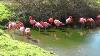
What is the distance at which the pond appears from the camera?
36.2ft

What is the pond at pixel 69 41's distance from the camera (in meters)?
11.0

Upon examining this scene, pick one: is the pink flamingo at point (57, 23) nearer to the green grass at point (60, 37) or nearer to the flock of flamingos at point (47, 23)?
the flock of flamingos at point (47, 23)

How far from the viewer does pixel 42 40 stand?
12.4 metres

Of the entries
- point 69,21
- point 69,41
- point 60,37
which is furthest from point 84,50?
point 69,21

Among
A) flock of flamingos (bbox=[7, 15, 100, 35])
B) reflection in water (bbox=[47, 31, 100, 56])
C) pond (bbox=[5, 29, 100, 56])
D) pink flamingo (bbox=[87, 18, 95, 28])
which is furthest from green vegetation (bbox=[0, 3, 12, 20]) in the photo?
reflection in water (bbox=[47, 31, 100, 56])

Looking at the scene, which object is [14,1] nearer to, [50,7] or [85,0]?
[50,7]

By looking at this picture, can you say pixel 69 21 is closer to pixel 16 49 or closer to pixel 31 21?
pixel 31 21

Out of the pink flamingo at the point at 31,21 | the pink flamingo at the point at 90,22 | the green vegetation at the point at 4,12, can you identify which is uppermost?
the green vegetation at the point at 4,12

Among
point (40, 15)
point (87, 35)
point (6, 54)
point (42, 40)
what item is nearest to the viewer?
point (6, 54)

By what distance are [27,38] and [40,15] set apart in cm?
249

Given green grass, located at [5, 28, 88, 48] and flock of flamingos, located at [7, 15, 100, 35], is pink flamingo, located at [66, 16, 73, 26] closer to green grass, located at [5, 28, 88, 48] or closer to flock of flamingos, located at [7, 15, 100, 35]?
flock of flamingos, located at [7, 15, 100, 35]

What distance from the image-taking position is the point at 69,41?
12391 mm

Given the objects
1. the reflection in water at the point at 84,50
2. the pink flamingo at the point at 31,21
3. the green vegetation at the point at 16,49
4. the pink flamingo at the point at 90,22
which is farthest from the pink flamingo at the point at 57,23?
the green vegetation at the point at 16,49

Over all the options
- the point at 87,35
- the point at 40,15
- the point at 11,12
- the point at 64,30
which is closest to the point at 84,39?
the point at 87,35
